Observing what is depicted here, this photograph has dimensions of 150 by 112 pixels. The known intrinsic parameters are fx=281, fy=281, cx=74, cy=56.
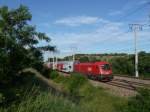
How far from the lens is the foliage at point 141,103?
33.6 ft

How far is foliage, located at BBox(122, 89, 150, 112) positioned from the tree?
4.27 meters

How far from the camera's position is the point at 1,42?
7016 mm

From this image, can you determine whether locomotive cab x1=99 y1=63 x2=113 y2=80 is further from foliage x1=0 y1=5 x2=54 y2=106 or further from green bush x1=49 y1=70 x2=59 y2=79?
foliage x1=0 y1=5 x2=54 y2=106

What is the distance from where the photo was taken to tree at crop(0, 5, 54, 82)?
712cm

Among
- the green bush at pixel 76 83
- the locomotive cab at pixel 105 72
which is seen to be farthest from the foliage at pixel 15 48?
the locomotive cab at pixel 105 72

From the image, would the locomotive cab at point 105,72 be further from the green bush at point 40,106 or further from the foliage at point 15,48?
the foliage at point 15,48

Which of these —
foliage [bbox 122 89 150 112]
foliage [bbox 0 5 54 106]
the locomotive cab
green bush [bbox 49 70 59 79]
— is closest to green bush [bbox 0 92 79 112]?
foliage [bbox 0 5 54 106]

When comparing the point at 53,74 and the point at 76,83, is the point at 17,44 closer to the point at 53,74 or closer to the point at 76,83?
the point at 76,83

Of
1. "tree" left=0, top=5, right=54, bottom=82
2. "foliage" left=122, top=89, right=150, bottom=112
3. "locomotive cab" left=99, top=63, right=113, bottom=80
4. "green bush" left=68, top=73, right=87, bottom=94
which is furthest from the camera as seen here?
"locomotive cab" left=99, top=63, right=113, bottom=80

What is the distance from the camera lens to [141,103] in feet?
34.9

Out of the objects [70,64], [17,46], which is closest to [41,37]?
[17,46]

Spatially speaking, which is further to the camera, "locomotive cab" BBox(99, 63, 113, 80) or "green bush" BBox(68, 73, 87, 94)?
"locomotive cab" BBox(99, 63, 113, 80)

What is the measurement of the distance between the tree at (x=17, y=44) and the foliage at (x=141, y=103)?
14.0ft

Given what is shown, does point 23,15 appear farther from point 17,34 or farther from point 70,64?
point 70,64
